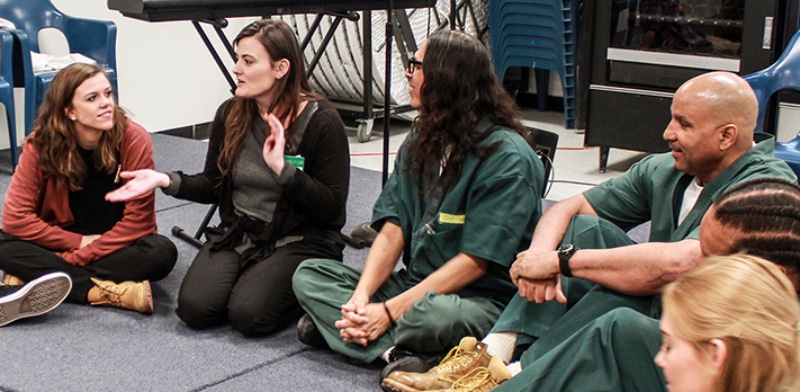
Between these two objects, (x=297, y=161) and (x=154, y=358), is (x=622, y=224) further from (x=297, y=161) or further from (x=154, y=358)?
(x=154, y=358)

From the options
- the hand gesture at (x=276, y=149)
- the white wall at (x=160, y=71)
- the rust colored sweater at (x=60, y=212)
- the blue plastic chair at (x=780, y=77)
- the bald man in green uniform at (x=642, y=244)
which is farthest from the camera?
the white wall at (x=160, y=71)

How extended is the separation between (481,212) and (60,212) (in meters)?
1.41

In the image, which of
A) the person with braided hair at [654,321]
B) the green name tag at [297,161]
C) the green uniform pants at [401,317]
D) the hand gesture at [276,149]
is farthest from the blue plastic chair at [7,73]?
the person with braided hair at [654,321]

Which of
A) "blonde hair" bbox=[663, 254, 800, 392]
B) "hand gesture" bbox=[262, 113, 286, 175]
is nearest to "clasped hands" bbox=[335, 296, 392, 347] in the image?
"hand gesture" bbox=[262, 113, 286, 175]

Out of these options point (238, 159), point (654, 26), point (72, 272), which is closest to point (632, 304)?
point (238, 159)

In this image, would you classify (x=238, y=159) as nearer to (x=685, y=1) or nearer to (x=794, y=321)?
(x=794, y=321)

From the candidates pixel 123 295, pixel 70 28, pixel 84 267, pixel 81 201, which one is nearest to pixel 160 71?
pixel 70 28

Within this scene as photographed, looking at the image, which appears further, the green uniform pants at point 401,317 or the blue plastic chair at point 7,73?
the blue plastic chair at point 7,73

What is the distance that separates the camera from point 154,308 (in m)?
3.11

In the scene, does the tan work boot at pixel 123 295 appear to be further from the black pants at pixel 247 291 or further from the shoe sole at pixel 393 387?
the shoe sole at pixel 393 387

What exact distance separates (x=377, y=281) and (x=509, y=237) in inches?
15.5

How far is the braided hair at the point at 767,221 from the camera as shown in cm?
181

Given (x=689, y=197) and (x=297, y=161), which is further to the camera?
(x=297, y=161)

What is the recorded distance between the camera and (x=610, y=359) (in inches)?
74.0
